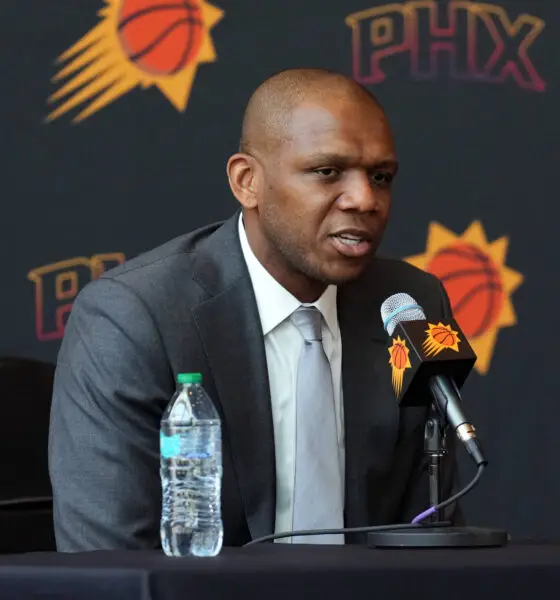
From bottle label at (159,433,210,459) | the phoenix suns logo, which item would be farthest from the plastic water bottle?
the phoenix suns logo

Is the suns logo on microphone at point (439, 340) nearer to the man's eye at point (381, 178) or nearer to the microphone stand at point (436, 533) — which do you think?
the microphone stand at point (436, 533)

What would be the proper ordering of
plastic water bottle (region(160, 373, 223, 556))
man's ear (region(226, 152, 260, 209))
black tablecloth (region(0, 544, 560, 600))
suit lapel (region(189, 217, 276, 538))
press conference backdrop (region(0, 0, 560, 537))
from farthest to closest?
press conference backdrop (region(0, 0, 560, 537))
man's ear (region(226, 152, 260, 209))
suit lapel (region(189, 217, 276, 538))
plastic water bottle (region(160, 373, 223, 556))
black tablecloth (region(0, 544, 560, 600))

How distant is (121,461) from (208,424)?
32 cm

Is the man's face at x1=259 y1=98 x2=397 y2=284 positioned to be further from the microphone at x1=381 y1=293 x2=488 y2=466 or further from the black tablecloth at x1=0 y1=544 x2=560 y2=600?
the black tablecloth at x1=0 y1=544 x2=560 y2=600

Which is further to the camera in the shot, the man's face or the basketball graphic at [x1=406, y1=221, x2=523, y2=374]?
the basketball graphic at [x1=406, y1=221, x2=523, y2=374]

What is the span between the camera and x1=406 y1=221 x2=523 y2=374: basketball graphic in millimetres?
3109

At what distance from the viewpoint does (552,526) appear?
10.3 ft

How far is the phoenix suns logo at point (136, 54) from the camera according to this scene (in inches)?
120

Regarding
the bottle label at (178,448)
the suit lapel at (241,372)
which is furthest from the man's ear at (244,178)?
the bottle label at (178,448)

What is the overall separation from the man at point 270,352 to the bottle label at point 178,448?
0.28m

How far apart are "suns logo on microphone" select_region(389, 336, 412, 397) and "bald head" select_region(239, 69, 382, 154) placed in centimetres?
70

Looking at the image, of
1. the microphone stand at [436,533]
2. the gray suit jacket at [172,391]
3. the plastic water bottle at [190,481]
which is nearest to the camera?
the microphone stand at [436,533]

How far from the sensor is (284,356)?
230cm

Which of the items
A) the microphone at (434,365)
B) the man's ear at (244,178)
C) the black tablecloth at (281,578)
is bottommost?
the black tablecloth at (281,578)
